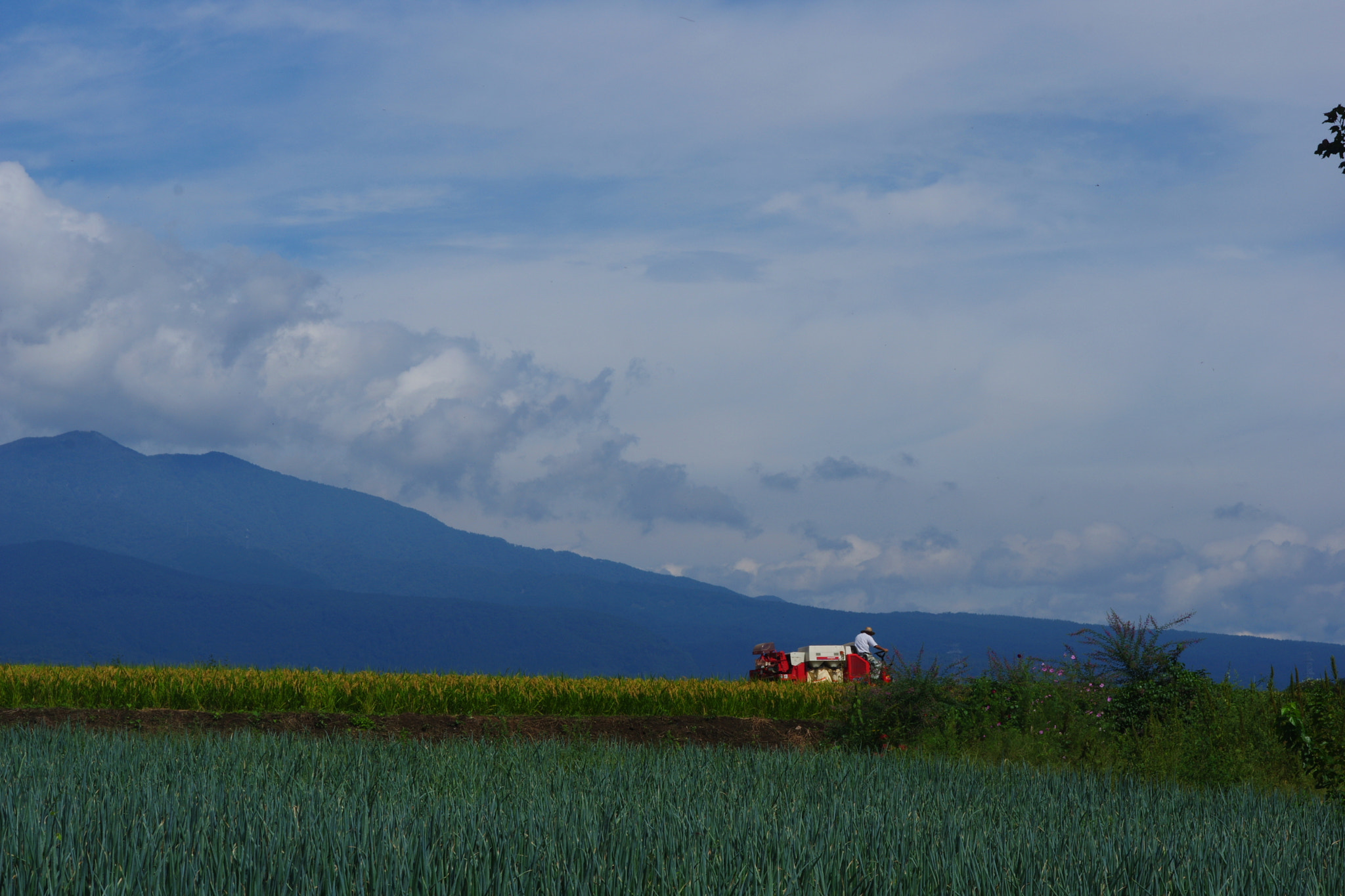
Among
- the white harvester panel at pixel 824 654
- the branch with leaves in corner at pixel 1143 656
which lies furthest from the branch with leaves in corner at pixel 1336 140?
the white harvester panel at pixel 824 654

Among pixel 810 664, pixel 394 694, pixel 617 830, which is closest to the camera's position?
pixel 617 830

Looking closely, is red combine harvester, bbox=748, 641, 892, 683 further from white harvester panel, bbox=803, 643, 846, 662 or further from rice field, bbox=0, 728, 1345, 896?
rice field, bbox=0, 728, 1345, 896

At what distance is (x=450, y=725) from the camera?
16.3 meters

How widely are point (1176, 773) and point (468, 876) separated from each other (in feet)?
33.7

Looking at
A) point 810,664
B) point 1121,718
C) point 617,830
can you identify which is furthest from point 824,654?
point 617,830

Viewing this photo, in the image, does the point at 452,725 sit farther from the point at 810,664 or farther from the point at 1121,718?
the point at 810,664

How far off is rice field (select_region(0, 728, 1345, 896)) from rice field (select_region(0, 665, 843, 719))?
7747mm

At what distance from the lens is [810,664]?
25719mm

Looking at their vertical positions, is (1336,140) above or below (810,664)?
above

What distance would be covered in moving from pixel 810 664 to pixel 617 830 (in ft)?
68.0

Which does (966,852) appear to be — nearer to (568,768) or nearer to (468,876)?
(468,876)

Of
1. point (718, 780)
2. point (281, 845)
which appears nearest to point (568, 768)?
point (718, 780)

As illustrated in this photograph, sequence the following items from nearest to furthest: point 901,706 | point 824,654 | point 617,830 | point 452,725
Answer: point 617,830
point 901,706
point 452,725
point 824,654

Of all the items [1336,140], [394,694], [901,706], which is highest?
[1336,140]
